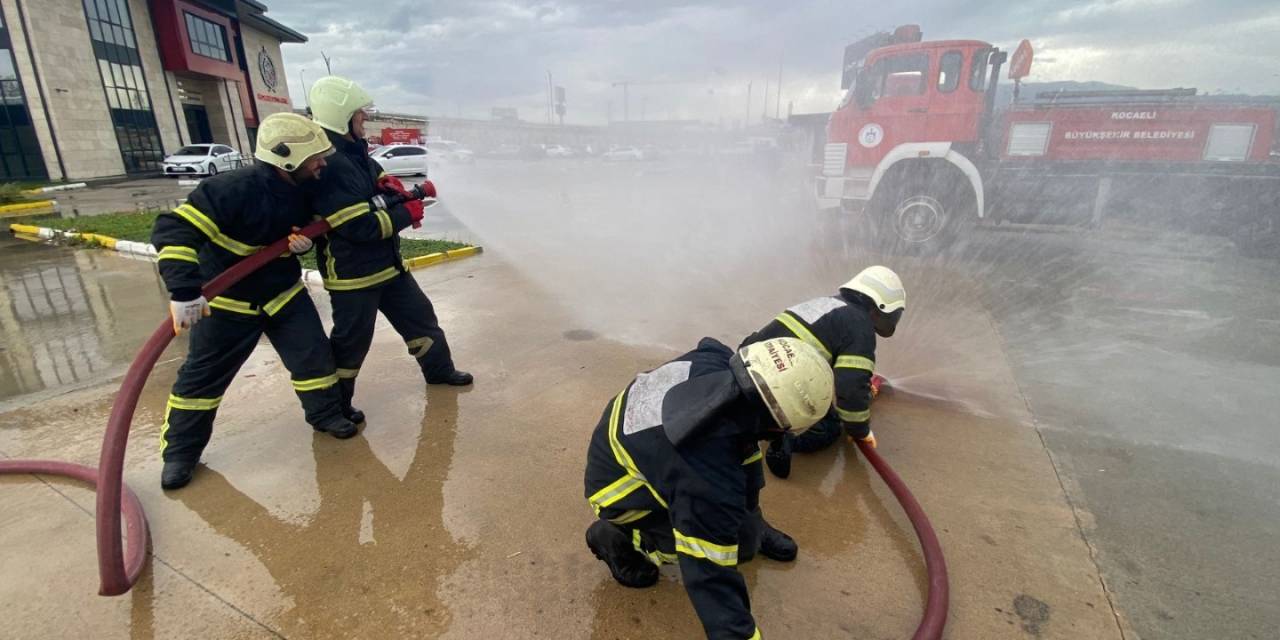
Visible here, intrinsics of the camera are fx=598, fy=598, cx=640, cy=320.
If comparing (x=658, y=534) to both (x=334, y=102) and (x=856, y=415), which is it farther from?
(x=334, y=102)

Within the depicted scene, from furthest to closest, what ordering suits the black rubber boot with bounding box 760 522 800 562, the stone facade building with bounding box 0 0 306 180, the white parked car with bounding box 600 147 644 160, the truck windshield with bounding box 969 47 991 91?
Answer: 1. the white parked car with bounding box 600 147 644 160
2. the stone facade building with bounding box 0 0 306 180
3. the truck windshield with bounding box 969 47 991 91
4. the black rubber boot with bounding box 760 522 800 562

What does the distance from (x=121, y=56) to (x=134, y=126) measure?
2.58 meters

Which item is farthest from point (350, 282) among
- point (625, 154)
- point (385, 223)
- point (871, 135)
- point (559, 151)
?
point (559, 151)

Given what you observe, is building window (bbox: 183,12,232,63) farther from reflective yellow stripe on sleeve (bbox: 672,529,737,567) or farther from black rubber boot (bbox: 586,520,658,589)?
reflective yellow stripe on sleeve (bbox: 672,529,737,567)

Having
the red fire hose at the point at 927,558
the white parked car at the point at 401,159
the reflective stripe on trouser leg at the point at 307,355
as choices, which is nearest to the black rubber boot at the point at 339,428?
the reflective stripe on trouser leg at the point at 307,355

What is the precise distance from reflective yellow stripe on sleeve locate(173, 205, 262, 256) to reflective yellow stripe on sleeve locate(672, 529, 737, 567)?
7.99 feet

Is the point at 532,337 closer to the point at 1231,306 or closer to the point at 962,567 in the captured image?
the point at 962,567

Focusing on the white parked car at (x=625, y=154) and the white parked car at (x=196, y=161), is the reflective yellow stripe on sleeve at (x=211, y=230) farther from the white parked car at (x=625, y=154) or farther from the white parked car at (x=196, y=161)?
the white parked car at (x=625, y=154)

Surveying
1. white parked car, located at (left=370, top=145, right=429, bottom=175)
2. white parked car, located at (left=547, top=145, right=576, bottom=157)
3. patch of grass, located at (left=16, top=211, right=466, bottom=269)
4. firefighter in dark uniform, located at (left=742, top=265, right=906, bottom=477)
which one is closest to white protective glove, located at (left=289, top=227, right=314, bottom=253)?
firefighter in dark uniform, located at (left=742, top=265, right=906, bottom=477)

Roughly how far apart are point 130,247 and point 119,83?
21258 millimetres

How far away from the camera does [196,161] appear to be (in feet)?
66.9

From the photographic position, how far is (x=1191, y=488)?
2.77m

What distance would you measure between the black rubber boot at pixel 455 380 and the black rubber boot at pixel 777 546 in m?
2.25

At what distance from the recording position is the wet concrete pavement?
2.08m
